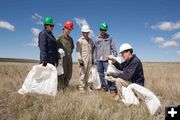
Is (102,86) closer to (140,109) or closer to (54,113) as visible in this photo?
(140,109)

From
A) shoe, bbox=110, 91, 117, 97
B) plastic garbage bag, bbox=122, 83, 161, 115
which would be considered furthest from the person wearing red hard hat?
plastic garbage bag, bbox=122, 83, 161, 115

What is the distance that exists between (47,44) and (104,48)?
190cm

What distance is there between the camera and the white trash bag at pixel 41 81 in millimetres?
7191

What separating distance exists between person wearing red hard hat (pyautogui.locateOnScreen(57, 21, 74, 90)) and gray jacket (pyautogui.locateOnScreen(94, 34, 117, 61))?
0.81 metres

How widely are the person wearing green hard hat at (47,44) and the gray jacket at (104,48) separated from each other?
1474 millimetres

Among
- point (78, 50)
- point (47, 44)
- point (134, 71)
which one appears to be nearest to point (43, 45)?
point (47, 44)

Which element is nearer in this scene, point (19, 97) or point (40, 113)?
point (40, 113)

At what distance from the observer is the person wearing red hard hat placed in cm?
830

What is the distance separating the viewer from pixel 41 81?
A: 735 cm

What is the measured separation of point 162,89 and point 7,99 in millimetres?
5026

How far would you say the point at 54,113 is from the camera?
17.7ft

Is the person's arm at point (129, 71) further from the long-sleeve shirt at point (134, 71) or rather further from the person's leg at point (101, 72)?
the person's leg at point (101, 72)

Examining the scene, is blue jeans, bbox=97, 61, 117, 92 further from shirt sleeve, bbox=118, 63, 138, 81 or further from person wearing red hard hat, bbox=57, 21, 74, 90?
shirt sleeve, bbox=118, 63, 138, 81

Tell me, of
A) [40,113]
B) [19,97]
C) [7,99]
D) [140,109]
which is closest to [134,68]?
[140,109]
